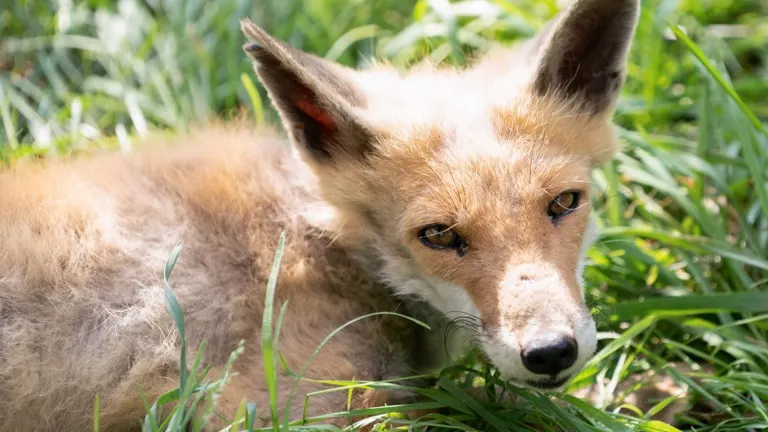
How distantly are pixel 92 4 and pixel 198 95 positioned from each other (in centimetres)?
146

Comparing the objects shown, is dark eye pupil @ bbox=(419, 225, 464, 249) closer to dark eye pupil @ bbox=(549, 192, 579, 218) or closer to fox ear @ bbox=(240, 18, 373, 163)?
dark eye pupil @ bbox=(549, 192, 579, 218)

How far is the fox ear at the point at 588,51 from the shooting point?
344 cm

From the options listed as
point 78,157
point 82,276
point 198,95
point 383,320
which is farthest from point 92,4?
point 383,320

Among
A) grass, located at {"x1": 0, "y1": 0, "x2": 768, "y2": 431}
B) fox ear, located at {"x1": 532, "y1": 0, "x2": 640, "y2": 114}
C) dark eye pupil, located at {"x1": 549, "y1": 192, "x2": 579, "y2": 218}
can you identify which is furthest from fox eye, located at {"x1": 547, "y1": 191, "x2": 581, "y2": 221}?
grass, located at {"x1": 0, "y1": 0, "x2": 768, "y2": 431}

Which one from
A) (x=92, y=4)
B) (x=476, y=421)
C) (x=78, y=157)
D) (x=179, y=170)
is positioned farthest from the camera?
(x=92, y=4)

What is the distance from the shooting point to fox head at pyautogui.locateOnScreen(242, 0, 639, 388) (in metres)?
2.99

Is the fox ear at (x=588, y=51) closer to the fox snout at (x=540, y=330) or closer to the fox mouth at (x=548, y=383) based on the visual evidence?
the fox snout at (x=540, y=330)

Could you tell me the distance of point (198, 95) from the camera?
226 inches

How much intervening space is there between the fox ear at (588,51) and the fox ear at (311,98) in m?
0.84

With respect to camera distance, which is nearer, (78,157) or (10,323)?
(10,323)

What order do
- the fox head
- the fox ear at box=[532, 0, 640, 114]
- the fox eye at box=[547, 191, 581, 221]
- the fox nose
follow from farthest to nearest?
the fox ear at box=[532, 0, 640, 114] < the fox eye at box=[547, 191, 581, 221] < the fox head < the fox nose

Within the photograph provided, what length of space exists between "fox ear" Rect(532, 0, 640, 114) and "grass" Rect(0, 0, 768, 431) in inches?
24.2

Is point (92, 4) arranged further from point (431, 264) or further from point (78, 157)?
point (431, 264)

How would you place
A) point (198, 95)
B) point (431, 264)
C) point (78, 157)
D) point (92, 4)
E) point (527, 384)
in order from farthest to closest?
1. point (92, 4)
2. point (198, 95)
3. point (78, 157)
4. point (431, 264)
5. point (527, 384)
